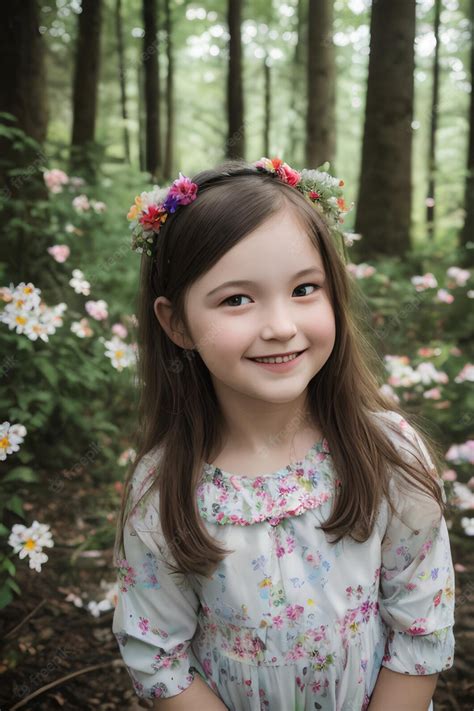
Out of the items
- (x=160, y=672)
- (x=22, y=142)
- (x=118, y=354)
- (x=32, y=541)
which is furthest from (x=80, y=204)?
(x=160, y=672)

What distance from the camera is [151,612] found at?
1.39 m

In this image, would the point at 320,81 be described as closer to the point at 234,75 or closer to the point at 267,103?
the point at 234,75

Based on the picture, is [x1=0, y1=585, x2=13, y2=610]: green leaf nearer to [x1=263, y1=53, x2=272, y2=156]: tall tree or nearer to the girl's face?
the girl's face

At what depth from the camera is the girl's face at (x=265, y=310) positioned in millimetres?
1212

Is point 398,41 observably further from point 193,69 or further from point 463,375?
point 193,69

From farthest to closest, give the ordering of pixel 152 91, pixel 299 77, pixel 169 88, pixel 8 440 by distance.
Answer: pixel 299 77 < pixel 169 88 < pixel 152 91 < pixel 8 440

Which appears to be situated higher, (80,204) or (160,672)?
(80,204)

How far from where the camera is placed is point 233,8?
9.53 metres

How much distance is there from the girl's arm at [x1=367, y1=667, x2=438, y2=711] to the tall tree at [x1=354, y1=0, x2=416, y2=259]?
4395 millimetres

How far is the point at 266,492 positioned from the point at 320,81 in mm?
6760

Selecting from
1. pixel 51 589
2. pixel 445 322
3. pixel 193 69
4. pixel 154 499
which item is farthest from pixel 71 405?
pixel 193 69

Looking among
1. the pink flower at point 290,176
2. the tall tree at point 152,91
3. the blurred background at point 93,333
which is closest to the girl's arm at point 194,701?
the blurred background at point 93,333

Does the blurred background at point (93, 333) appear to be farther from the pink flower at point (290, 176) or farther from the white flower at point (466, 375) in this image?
the pink flower at point (290, 176)

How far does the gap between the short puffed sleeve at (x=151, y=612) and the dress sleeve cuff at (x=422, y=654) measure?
1.55 ft
